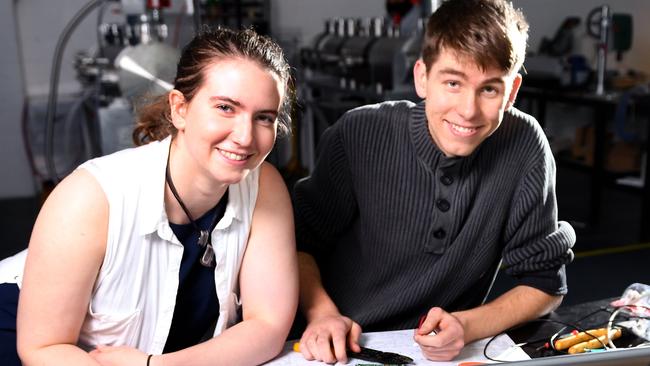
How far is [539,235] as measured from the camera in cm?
119

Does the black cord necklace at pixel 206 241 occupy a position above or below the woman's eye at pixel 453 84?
below

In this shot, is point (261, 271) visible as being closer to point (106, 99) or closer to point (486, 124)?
point (486, 124)

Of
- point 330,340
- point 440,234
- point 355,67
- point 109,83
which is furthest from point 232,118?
point 109,83

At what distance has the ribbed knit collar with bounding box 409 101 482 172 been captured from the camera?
1.20m

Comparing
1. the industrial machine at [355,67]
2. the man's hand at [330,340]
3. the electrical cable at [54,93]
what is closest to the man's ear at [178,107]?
the man's hand at [330,340]

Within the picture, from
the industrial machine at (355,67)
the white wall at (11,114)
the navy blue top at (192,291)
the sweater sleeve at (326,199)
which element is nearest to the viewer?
the navy blue top at (192,291)

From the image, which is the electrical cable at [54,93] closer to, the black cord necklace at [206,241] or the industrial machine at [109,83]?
the industrial machine at [109,83]

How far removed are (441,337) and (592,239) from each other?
2626 millimetres

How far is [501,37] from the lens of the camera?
106 cm

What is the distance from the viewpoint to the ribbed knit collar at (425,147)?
3.95 ft

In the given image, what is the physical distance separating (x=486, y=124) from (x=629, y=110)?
2884 millimetres

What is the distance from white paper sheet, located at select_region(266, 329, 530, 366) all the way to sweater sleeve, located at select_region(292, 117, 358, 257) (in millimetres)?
312

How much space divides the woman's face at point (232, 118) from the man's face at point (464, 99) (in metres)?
0.29

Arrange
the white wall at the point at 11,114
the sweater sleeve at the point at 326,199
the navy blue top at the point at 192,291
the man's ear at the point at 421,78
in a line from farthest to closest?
the white wall at the point at 11,114
the sweater sleeve at the point at 326,199
the man's ear at the point at 421,78
the navy blue top at the point at 192,291
